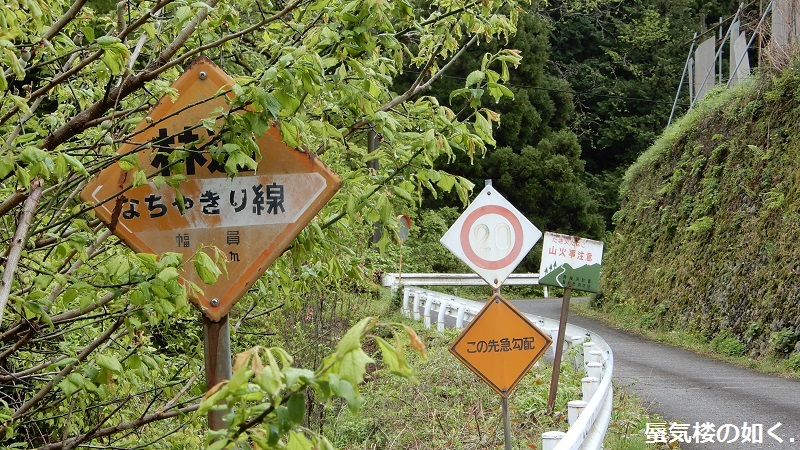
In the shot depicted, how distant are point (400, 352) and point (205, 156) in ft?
5.57

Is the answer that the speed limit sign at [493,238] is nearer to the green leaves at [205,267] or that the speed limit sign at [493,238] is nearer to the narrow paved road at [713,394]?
the narrow paved road at [713,394]

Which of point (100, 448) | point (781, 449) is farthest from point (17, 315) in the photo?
point (781, 449)

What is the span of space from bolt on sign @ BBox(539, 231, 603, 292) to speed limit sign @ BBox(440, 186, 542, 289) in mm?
2668

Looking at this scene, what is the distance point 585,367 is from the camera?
439 inches

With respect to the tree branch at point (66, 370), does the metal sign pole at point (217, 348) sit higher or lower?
higher

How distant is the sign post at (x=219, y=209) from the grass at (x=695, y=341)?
41.6 feet

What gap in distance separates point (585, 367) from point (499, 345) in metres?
3.49

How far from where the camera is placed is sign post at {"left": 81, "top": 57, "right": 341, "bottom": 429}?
153 inches

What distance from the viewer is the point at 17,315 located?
4.70 metres

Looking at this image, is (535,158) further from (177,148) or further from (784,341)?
(177,148)

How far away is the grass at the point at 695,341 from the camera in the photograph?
51.3 ft

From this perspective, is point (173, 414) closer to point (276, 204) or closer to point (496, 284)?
point (276, 204)

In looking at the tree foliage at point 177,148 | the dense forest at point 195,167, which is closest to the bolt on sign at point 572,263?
the dense forest at point 195,167

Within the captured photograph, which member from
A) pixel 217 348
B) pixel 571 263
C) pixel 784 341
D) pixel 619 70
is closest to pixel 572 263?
pixel 571 263
